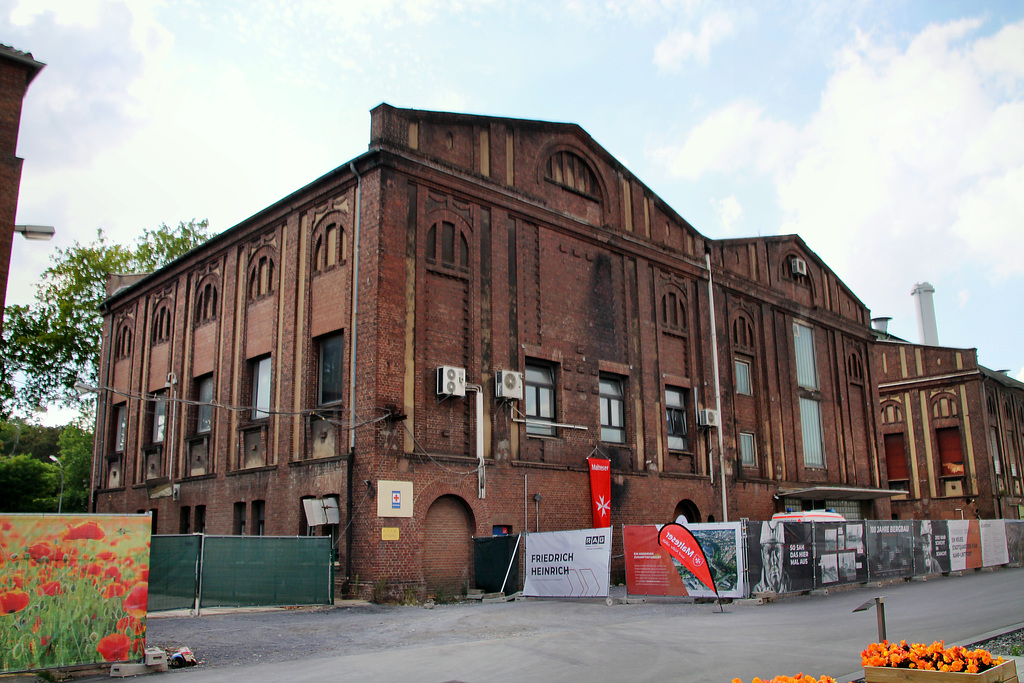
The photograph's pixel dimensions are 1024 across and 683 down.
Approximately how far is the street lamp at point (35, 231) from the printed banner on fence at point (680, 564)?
13.2 m

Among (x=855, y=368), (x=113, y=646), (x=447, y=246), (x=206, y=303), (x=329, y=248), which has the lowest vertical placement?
(x=113, y=646)

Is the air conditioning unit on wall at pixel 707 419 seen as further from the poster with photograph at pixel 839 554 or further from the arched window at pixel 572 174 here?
the arched window at pixel 572 174

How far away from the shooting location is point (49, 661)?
399 inches

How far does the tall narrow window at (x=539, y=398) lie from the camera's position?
23.6m

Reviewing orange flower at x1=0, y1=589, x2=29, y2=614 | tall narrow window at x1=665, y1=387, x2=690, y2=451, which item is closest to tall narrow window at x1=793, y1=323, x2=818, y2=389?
tall narrow window at x1=665, y1=387, x2=690, y2=451

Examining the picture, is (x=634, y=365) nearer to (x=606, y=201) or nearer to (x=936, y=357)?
(x=606, y=201)

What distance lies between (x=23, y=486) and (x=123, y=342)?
89.1 ft

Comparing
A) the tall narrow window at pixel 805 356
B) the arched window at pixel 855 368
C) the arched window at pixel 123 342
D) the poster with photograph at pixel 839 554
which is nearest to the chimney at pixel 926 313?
the arched window at pixel 855 368

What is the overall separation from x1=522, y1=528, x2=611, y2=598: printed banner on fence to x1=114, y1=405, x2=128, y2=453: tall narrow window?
20.0 meters

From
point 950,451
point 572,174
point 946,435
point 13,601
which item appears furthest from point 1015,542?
point 13,601

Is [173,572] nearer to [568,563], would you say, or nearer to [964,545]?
[568,563]

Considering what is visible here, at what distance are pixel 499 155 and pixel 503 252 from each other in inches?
117

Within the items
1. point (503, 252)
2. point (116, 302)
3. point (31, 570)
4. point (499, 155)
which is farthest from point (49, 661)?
point (116, 302)

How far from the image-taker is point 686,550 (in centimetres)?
1852
